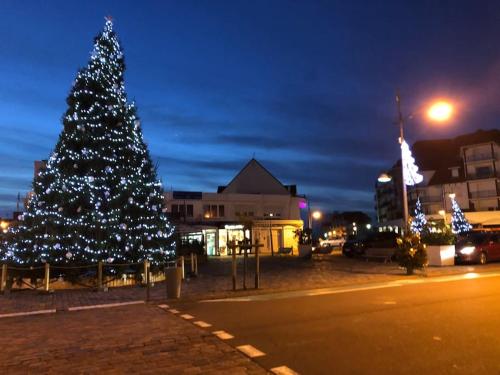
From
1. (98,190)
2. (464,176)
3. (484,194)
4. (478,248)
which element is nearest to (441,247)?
(478,248)

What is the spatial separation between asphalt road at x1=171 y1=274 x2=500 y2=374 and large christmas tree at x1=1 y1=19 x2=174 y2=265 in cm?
560

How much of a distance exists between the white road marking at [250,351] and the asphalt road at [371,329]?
0.36 ft

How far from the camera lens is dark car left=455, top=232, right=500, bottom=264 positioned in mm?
23484

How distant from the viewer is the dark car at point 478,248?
2348 cm

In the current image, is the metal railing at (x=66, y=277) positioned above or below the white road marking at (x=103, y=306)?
above

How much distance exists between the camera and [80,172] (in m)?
18.0

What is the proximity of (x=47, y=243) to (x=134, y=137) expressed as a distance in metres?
5.23

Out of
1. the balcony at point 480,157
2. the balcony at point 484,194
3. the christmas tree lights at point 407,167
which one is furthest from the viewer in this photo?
the balcony at point 484,194

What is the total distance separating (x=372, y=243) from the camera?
32.8m

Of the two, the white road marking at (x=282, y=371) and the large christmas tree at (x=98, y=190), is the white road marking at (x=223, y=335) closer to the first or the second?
the white road marking at (x=282, y=371)

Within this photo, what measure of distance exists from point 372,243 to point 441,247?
10105 millimetres

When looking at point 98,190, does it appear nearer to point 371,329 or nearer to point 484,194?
point 371,329

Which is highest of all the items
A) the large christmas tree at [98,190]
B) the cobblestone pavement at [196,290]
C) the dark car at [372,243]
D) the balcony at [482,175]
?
the balcony at [482,175]

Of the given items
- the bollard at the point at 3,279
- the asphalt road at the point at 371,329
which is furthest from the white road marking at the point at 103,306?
the bollard at the point at 3,279
